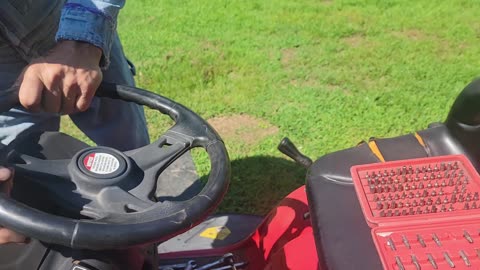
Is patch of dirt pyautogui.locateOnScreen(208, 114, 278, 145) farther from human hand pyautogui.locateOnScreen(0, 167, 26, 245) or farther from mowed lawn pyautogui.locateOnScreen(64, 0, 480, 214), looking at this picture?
human hand pyautogui.locateOnScreen(0, 167, 26, 245)

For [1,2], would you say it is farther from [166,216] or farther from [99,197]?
[166,216]

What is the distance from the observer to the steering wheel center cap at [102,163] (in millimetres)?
927

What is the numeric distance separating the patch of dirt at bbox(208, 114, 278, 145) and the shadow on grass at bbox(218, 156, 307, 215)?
0.39 ft

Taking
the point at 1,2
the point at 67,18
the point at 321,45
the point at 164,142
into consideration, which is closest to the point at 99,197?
the point at 164,142

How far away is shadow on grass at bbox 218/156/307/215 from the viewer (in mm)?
2057

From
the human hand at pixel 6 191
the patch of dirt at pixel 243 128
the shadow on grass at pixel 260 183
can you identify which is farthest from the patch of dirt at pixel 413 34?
the human hand at pixel 6 191

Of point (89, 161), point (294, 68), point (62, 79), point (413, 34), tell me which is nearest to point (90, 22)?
point (62, 79)

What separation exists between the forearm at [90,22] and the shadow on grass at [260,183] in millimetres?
1005

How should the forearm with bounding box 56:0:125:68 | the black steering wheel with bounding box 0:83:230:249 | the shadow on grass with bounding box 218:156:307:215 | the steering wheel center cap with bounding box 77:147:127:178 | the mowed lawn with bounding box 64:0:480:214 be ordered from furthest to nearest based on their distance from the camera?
the mowed lawn with bounding box 64:0:480:214 < the shadow on grass with bounding box 218:156:307:215 < the forearm with bounding box 56:0:125:68 < the steering wheel center cap with bounding box 77:147:127:178 < the black steering wheel with bounding box 0:83:230:249

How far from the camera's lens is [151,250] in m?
1.09

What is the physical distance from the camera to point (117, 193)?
90cm

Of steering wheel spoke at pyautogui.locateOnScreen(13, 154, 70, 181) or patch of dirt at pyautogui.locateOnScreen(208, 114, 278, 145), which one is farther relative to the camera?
patch of dirt at pyautogui.locateOnScreen(208, 114, 278, 145)

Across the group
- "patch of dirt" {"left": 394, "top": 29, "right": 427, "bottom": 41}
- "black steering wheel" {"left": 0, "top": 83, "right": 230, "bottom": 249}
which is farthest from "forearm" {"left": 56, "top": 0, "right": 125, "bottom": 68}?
"patch of dirt" {"left": 394, "top": 29, "right": 427, "bottom": 41}

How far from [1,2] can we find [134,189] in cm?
54
